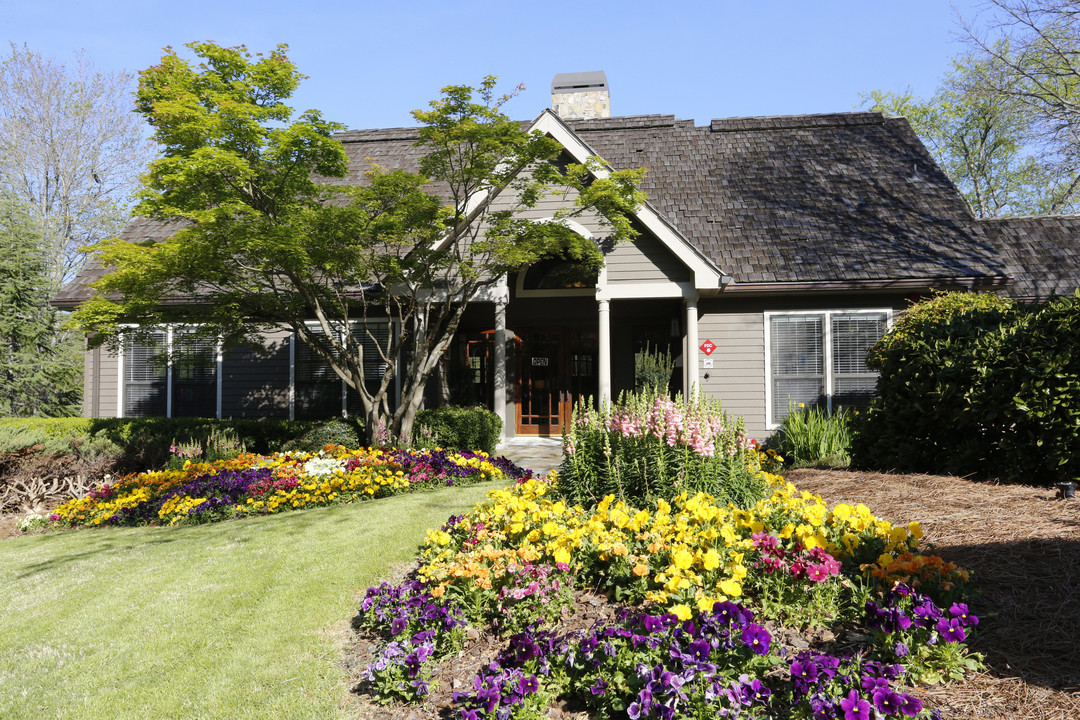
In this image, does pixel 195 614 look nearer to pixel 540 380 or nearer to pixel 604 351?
pixel 604 351

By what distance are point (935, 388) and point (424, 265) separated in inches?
282

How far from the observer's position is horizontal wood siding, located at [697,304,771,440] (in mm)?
11844

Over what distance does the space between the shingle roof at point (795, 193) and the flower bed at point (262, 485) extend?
15.8ft

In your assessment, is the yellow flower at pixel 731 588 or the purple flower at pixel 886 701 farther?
the yellow flower at pixel 731 588

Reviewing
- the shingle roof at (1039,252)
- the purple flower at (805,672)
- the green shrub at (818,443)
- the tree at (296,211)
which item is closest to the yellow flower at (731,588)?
the purple flower at (805,672)

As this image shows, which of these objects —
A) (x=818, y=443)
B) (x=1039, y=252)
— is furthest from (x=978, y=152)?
(x=818, y=443)

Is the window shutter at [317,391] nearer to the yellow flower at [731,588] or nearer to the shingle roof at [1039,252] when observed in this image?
the yellow flower at [731,588]

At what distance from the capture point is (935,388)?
6023 millimetres

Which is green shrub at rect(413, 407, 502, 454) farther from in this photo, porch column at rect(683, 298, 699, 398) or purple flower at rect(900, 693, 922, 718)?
purple flower at rect(900, 693, 922, 718)

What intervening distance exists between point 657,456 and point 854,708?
287 centimetres

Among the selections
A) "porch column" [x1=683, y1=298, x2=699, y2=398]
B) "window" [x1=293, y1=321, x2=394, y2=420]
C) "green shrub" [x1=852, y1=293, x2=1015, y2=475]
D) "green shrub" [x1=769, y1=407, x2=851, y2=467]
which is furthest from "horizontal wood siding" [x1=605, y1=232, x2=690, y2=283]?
"green shrub" [x1=852, y1=293, x2=1015, y2=475]

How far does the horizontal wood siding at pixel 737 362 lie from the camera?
1184 cm

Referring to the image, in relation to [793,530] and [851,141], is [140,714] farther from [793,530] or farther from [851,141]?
[851,141]

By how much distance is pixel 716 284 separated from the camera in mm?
10922
